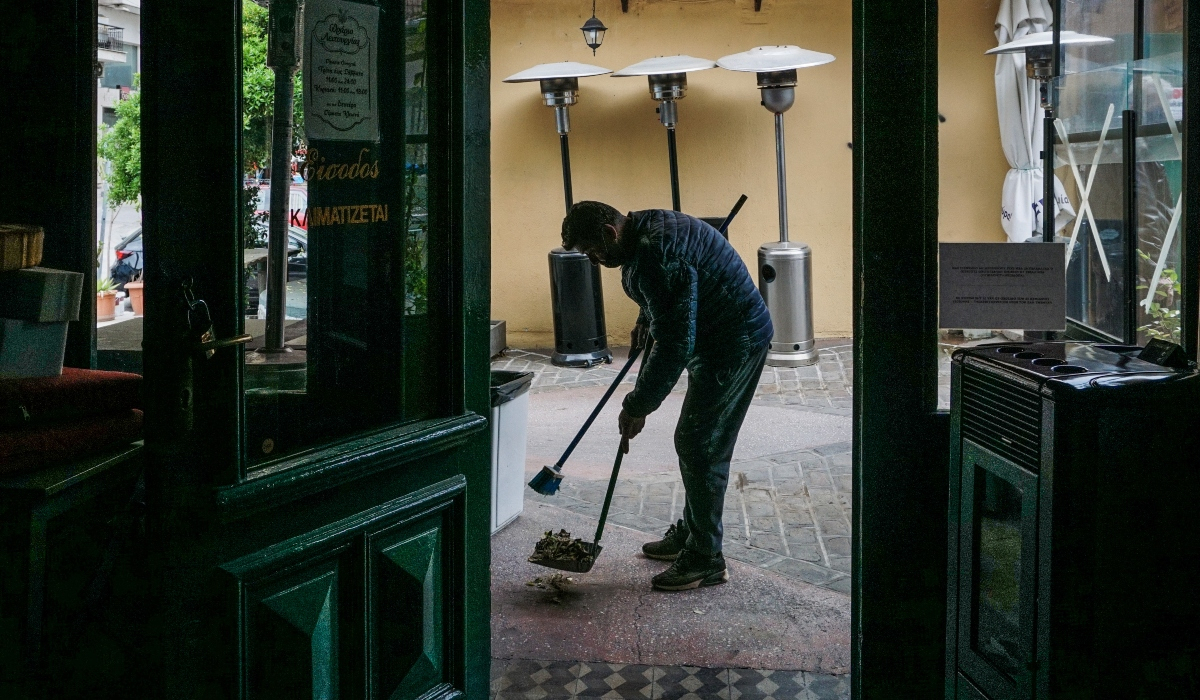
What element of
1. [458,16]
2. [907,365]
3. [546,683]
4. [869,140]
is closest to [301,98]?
[458,16]

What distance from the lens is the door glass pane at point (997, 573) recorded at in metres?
2.62

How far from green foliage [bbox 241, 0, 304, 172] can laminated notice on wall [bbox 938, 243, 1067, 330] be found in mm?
1837

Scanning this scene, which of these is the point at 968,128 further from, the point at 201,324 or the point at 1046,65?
the point at 201,324

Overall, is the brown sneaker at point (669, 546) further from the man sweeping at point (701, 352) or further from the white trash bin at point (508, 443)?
the white trash bin at point (508, 443)

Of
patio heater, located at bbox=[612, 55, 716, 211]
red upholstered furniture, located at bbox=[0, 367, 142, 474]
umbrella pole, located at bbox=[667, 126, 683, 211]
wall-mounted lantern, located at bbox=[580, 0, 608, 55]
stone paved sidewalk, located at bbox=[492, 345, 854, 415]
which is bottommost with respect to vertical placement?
stone paved sidewalk, located at bbox=[492, 345, 854, 415]

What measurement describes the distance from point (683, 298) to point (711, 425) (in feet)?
1.98

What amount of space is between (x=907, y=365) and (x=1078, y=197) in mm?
1113

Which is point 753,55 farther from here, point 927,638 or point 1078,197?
point 927,638

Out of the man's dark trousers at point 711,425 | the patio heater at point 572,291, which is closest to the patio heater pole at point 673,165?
the patio heater at point 572,291

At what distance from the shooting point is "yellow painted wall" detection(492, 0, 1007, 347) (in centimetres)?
1107

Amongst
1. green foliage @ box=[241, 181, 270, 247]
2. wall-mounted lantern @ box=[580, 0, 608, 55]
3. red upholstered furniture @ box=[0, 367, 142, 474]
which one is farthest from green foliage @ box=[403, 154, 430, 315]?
wall-mounted lantern @ box=[580, 0, 608, 55]

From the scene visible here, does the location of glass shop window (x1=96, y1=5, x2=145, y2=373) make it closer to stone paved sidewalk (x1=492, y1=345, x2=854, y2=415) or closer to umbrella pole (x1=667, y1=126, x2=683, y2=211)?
stone paved sidewalk (x1=492, y1=345, x2=854, y2=415)

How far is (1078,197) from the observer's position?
12.1 ft

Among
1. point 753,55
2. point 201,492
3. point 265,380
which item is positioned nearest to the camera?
point 201,492
